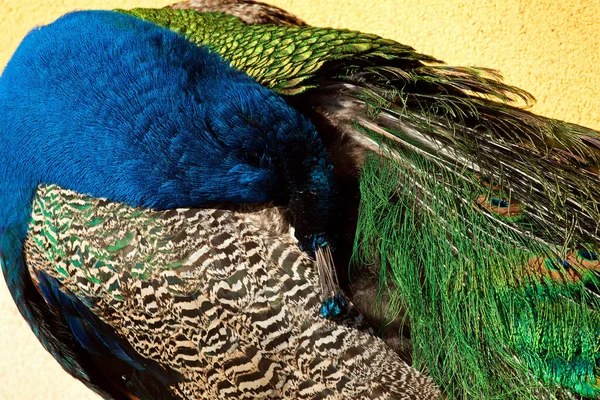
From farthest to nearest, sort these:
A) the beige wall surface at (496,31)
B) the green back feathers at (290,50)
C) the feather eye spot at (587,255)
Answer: the beige wall surface at (496,31) → the green back feathers at (290,50) → the feather eye spot at (587,255)

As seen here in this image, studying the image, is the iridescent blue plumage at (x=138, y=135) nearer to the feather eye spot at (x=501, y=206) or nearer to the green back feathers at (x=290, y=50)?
the green back feathers at (x=290, y=50)

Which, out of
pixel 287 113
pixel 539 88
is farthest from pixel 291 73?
pixel 539 88

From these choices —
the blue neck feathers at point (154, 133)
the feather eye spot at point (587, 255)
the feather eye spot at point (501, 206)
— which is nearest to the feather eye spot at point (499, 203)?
the feather eye spot at point (501, 206)

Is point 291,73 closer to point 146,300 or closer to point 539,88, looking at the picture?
point 146,300

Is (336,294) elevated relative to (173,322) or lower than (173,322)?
elevated

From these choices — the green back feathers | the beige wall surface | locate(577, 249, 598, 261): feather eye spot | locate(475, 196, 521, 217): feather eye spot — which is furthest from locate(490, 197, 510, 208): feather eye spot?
the beige wall surface

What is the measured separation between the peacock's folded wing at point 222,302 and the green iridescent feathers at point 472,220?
19 centimetres

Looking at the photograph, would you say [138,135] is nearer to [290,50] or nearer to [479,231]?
[290,50]

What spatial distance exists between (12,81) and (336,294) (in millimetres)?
1134

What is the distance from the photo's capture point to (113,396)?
2.21m

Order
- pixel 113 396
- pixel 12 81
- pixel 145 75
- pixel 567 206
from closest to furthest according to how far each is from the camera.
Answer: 1. pixel 567 206
2. pixel 145 75
3. pixel 12 81
4. pixel 113 396

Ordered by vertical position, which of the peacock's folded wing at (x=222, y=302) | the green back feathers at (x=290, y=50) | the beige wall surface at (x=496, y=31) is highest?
the green back feathers at (x=290, y=50)

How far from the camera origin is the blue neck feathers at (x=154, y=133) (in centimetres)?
176

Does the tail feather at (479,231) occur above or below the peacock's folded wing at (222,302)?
above
